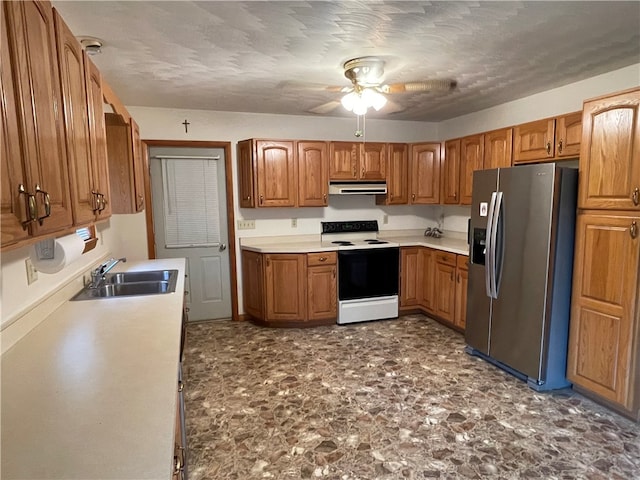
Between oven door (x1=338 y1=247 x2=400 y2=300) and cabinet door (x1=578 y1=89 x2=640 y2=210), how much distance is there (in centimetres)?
205

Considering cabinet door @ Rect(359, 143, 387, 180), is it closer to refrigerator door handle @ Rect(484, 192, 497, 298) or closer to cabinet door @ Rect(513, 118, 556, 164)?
cabinet door @ Rect(513, 118, 556, 164)

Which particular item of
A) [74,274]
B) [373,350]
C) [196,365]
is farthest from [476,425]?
[74,274]

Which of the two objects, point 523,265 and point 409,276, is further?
point 409,276

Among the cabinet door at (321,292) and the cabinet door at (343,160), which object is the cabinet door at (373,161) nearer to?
the cabinet door at (343,160)

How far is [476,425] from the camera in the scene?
2.39 m

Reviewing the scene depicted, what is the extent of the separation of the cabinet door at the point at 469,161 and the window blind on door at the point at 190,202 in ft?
9.09

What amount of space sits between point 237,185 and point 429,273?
2.45 meters

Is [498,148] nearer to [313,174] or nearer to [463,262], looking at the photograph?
→ [463,262]

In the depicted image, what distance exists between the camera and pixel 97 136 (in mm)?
1802

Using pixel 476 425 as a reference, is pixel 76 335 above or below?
above

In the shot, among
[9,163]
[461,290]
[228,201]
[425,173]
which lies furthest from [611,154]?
[228,201]

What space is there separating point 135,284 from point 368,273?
243 cm

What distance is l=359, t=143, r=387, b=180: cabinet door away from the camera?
4418 mm

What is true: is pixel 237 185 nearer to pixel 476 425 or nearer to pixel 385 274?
pixel 385 274
